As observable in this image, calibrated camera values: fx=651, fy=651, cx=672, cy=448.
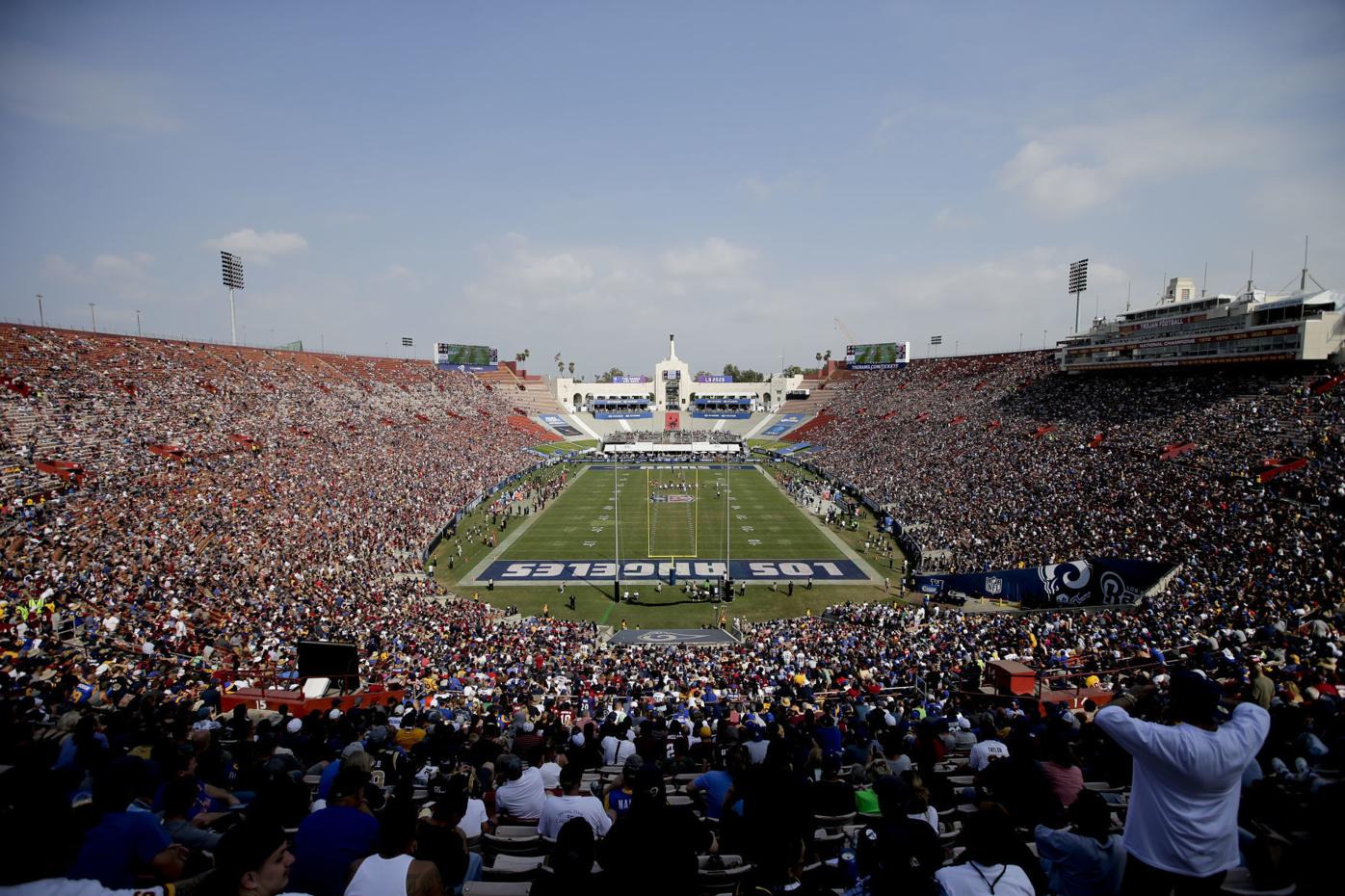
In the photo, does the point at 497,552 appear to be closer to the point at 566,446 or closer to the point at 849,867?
the point at 849,867

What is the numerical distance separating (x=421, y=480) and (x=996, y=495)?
118 ft

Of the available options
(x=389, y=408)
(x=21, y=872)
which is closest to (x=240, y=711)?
(x=21, y=872)

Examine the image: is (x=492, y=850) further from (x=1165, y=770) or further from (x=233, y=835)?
(x=1165, y=770)

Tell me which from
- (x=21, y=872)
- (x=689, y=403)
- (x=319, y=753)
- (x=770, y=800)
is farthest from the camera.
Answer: (x=689, y=403)

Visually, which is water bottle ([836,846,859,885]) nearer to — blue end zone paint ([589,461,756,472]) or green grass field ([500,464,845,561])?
green grass field ([500,464,845,561])

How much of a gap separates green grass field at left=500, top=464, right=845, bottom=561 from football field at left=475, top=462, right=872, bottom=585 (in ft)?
0.20

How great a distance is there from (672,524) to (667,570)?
31.3 feet

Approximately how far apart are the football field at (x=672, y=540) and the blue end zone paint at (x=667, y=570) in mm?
48

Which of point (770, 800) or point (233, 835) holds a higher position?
point (233, 835)

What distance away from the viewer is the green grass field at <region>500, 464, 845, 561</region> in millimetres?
35719

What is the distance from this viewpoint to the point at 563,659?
19.4 m

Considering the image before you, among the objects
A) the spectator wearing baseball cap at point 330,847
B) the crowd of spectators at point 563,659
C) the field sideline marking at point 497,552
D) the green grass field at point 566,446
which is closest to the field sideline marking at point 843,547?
the crowd of spectators at point 563,659

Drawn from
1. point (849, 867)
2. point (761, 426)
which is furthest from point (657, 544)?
point (761, 426)

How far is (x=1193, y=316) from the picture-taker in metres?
42.8
